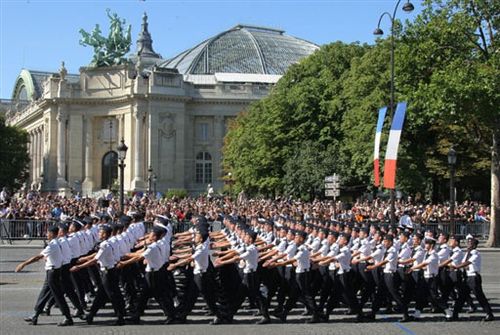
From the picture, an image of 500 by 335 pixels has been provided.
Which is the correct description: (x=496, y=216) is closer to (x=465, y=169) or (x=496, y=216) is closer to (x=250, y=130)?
(x=465, y=169)

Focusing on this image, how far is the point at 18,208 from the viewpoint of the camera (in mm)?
40812

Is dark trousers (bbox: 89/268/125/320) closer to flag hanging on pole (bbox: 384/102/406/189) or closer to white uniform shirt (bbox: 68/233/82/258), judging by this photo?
white uniform shirt (bbox: 68/233/82/258)

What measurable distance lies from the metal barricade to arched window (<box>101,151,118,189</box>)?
203 feet

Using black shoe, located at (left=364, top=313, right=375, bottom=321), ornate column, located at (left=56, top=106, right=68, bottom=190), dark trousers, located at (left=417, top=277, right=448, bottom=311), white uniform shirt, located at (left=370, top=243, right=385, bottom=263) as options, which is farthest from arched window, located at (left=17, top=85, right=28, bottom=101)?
black shoe, located at (left=364, top=313, right=375, bottom=321)

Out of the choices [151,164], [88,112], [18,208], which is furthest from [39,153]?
[18,208]

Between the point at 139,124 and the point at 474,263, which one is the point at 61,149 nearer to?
the point at 139,124

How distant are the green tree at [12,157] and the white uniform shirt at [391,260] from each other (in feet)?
268

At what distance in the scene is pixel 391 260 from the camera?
52.0ft

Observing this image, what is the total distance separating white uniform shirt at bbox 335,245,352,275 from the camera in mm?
15680

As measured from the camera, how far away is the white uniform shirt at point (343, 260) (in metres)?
15.7

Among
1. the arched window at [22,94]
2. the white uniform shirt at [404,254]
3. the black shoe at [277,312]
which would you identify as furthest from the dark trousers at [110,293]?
the arched window at [22,94]

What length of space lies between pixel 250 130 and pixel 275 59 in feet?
151

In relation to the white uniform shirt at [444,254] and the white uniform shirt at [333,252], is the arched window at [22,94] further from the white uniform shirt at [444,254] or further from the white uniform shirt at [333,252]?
the white uniform shirt at [444,254]

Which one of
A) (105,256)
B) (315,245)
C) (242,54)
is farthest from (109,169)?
(105,256)
